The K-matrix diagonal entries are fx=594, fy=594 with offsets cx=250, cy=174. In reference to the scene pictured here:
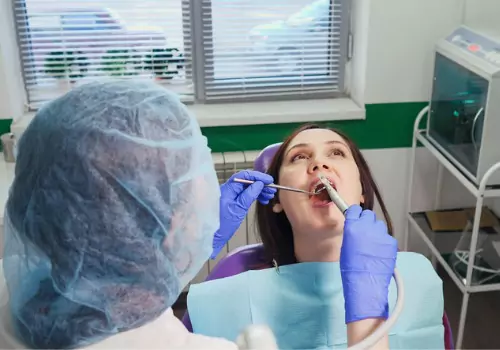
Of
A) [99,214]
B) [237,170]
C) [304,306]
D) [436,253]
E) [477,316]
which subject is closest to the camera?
[99,214]

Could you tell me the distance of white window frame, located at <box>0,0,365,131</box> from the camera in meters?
2.65

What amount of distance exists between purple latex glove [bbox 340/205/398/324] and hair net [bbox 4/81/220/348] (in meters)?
0.50

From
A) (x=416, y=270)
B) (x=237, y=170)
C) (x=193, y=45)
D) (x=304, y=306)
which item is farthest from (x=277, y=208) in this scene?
(x=193, y=45)

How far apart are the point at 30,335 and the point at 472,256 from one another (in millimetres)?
1749

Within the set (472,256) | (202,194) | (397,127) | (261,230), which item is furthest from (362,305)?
(397,127)

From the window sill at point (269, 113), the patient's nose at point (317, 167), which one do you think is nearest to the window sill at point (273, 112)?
the window sill at point (269, 113)

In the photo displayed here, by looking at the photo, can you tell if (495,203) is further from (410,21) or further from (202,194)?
(202,194)

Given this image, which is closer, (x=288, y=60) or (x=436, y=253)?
(x=436, y=253)

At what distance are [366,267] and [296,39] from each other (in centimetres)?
178

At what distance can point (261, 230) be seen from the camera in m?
1.91

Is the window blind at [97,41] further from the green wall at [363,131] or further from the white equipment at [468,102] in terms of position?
the white equipment at [468,102]

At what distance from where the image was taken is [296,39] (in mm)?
2912

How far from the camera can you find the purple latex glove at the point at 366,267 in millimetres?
1319

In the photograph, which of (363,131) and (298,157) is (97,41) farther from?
(298,157)
